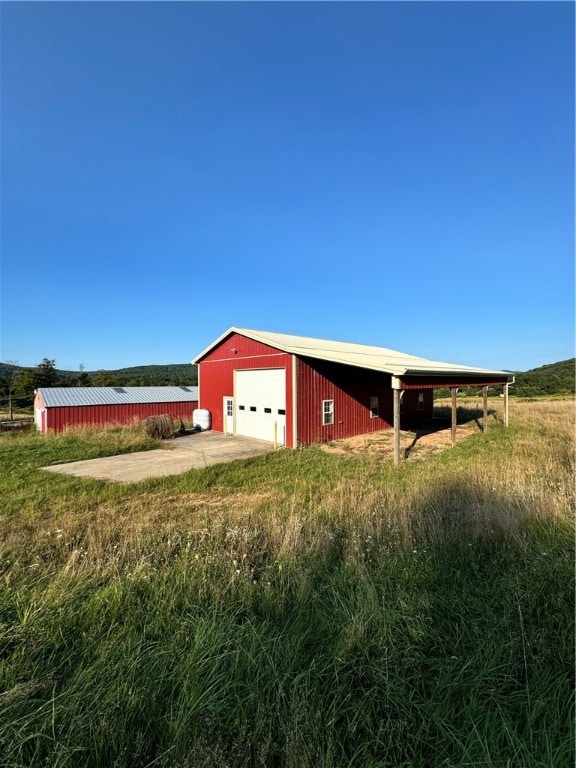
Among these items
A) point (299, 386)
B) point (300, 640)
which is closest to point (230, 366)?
point (299, 386)

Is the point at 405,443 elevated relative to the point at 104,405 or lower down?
lower down

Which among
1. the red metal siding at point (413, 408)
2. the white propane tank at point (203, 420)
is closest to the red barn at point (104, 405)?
the white propane tank at point (203, 420)

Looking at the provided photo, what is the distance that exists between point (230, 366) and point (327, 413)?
5.77 meters

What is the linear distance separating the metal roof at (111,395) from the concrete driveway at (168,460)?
874 cm

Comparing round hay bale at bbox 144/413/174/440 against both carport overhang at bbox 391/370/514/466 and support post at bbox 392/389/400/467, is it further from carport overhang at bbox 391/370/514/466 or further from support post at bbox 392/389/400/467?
support post at bbox 392/389/400/467

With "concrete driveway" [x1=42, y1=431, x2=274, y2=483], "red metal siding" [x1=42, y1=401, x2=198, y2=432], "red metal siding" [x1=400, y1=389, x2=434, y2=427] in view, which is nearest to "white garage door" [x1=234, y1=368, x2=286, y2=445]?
"concrete driveway" [x1=42, y1=431, x2=274, y2=483]

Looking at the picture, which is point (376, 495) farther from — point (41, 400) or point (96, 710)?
point (41, 400)

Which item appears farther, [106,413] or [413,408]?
[106,413]

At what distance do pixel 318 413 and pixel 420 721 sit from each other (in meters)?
12.9

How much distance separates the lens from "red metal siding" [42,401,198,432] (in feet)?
66.0

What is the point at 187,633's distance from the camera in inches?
106

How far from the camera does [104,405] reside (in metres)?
22.1

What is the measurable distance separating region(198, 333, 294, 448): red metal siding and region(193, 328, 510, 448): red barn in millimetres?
40

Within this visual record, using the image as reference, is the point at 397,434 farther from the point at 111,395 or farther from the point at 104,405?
the point at 111,395
